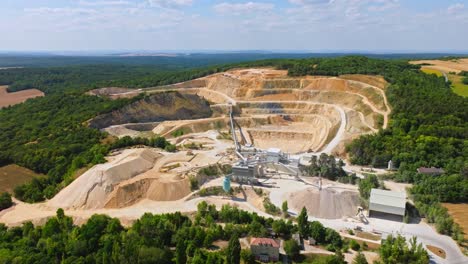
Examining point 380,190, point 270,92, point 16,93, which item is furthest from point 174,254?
point 16,93

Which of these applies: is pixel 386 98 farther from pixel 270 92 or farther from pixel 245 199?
pixel 245 199

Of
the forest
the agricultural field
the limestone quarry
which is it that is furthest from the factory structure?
the agricultural field

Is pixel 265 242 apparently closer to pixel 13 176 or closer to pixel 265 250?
pixel 265 250

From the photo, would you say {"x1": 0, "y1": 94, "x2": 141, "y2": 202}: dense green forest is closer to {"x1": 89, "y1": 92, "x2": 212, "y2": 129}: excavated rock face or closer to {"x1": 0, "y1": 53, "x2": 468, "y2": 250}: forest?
{"x1": 0, "y1": 53, "x2": 468, "y2": 250}: forest

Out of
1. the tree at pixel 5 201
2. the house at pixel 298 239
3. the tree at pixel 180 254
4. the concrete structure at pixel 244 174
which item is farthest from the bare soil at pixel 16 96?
the house at pixel 298 239

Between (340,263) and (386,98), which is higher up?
(386,98)

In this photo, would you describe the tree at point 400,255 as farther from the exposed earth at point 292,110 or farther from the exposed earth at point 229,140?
the exposed earth at point 292,110

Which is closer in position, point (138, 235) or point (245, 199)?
point (138, 235)
